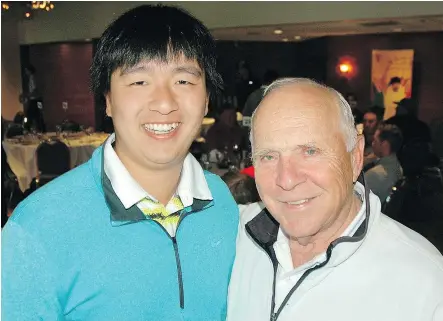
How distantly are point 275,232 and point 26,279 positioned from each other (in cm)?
78

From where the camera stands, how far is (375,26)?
10586 millimetres

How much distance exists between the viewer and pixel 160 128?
5.54 ft

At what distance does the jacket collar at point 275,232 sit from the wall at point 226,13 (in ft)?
22.2

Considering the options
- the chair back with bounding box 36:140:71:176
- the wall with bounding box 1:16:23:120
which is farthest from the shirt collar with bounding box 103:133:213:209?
the wall with bounding box 1:16:23:120

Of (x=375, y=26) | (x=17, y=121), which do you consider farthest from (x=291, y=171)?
(x=375, y=26)

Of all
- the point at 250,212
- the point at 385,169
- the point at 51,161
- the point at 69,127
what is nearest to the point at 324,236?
the point at 250,212

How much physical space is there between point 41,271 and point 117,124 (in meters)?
0.49

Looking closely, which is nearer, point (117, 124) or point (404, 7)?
point (117, 124)

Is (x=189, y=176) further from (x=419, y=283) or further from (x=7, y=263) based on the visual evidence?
(x=419, y=283)

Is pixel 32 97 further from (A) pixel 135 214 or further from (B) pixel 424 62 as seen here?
(A) pixel 135 214

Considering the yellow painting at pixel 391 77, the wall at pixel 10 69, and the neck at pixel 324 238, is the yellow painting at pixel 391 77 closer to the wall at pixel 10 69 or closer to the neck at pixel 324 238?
the wall at pixel 10 69

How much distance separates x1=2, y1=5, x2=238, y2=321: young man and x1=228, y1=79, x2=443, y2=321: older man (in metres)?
0.21

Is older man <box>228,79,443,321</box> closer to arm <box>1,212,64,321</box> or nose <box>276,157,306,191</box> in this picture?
nose <box>276,157,306,191</box>

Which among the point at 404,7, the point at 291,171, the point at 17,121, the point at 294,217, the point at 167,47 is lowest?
the point at 17,121
